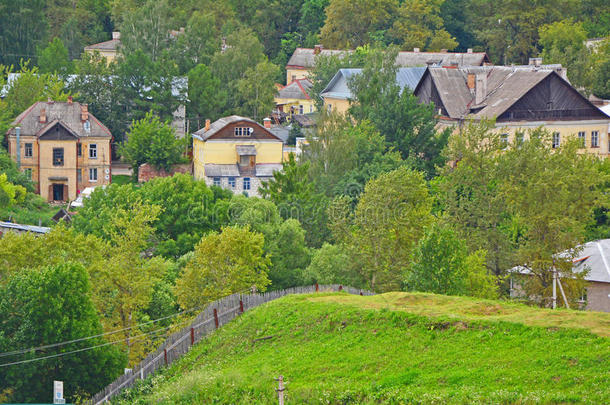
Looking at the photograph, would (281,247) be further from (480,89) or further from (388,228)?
(480,89)

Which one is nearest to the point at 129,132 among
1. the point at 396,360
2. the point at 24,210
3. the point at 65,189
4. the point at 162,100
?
the point at 162,100

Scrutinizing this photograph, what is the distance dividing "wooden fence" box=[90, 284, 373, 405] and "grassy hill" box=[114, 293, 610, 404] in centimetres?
36

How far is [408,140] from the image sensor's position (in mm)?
58594

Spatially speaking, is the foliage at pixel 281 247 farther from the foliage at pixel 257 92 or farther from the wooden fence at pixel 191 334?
the foliage at pixel 257 92

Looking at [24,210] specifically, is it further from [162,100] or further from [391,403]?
[391,403]

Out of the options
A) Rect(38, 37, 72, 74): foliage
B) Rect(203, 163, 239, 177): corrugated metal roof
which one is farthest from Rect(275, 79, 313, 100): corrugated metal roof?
Rect(203, 163, 239, 177): corrugated metal roof

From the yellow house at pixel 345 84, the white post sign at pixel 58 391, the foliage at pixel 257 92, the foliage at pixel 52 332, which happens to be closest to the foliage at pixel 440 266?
the foliage at pixel 52 332

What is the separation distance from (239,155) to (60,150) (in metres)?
11.7

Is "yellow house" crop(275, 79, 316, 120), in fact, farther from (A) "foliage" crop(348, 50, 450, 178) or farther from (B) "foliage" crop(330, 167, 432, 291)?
(B) "foliage" crop(330, 167, 432, 291)

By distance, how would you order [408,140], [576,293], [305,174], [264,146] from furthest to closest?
[264,146]
[408,140]
[305,174]
[576,293]

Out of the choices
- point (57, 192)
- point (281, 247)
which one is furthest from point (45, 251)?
point (57, 192)

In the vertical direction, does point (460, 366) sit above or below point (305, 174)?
below

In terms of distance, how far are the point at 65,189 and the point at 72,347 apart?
127 feet

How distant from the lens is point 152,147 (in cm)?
6712
